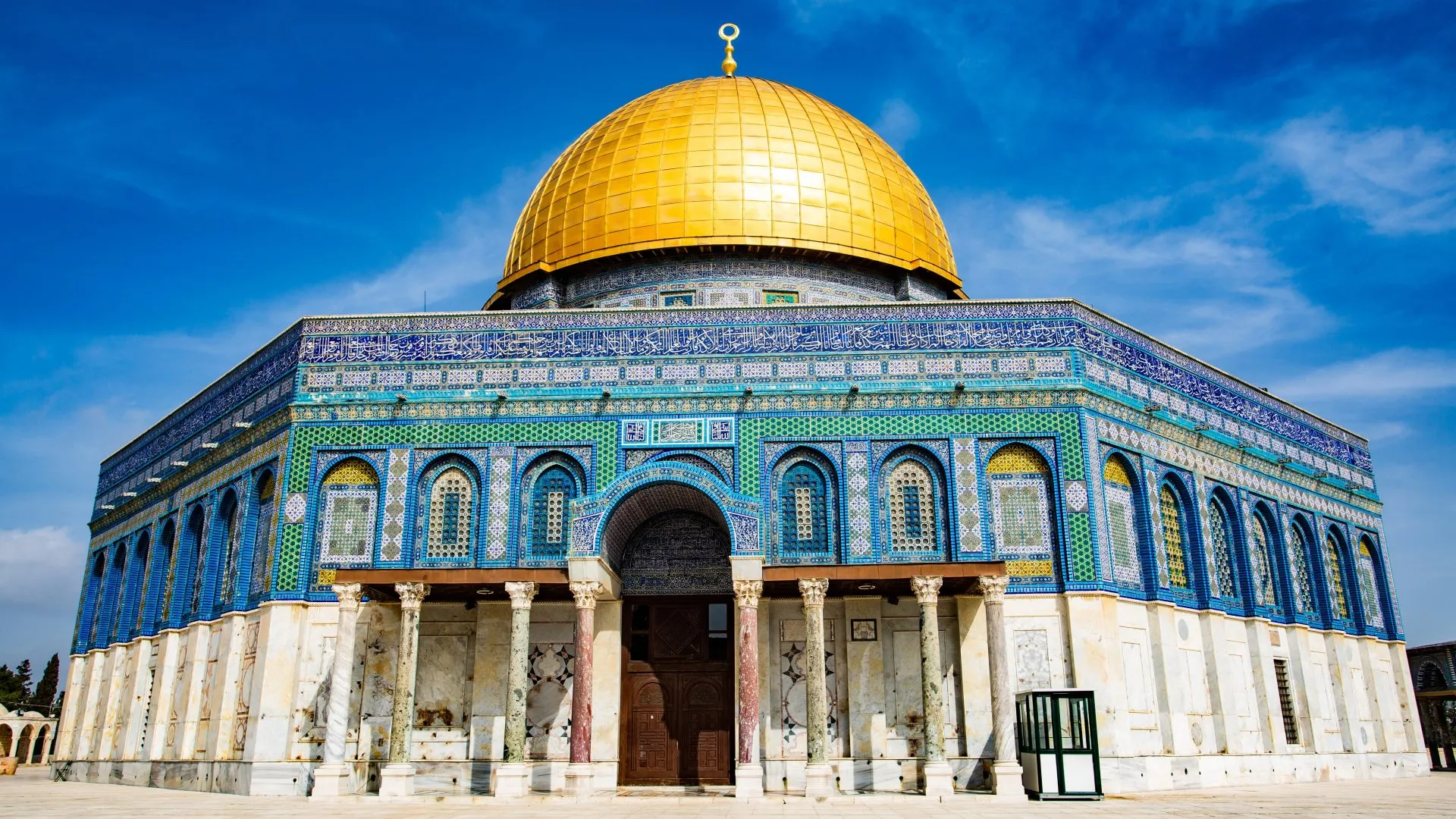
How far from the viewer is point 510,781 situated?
52.0 feet

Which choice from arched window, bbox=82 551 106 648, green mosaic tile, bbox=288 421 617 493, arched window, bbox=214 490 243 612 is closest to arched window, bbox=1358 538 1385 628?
green mosaic tile, bbox=288 421 617 493

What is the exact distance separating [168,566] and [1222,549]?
19525 mm

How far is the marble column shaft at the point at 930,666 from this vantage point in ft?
52.1

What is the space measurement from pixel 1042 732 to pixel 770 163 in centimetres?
1214

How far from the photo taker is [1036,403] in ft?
60.0

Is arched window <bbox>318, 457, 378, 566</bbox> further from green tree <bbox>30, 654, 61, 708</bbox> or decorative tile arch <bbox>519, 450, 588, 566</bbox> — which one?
green tree <bbox>30, 654, 61, 708</bbox>

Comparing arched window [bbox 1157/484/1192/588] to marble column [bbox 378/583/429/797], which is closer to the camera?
marble column [bbox 378/583/429/797]

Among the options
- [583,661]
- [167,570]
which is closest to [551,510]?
[583,661]

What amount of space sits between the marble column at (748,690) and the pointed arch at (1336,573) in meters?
13.4

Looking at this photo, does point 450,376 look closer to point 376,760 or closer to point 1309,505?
point 376,760

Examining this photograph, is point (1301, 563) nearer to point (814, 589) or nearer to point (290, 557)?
point (814, 589)

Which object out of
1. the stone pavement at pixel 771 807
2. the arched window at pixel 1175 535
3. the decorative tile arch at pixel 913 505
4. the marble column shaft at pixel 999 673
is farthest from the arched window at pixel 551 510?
the arched window at pixel 1175 535

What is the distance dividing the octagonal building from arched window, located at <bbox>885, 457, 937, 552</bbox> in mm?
48

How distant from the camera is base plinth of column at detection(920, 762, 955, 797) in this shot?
51.1 feet
